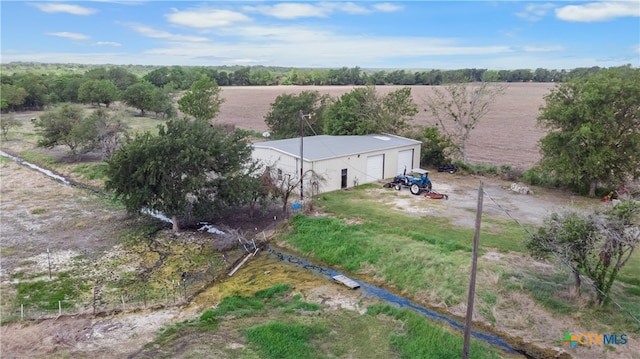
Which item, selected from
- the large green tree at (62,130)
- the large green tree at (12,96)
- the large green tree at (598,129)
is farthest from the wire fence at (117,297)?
the large green tree at (12,96)

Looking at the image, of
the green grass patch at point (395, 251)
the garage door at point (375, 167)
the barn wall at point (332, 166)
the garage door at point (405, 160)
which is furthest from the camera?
the garage door at point (405, 160)

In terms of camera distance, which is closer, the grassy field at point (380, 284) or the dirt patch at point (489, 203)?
the grassy field at point (380, 284)

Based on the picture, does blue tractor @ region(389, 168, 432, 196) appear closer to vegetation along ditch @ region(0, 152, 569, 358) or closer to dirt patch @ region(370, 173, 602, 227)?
dirt patch @ region(370, 173, 602, 227)

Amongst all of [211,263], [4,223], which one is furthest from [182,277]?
[4,223]

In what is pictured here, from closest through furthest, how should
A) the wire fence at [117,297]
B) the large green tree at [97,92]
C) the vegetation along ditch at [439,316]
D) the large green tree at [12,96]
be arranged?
1. the vegetation along ditch at [439,316]
2. the wire fence at [117,297]
3. the large green tree at [12,96]
4. the large green tree at [97,92]

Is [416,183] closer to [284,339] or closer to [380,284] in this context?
[380,284]

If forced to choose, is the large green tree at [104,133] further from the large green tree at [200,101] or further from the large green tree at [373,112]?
the large green tree at [373,112]

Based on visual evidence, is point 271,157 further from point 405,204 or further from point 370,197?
point 405,204
